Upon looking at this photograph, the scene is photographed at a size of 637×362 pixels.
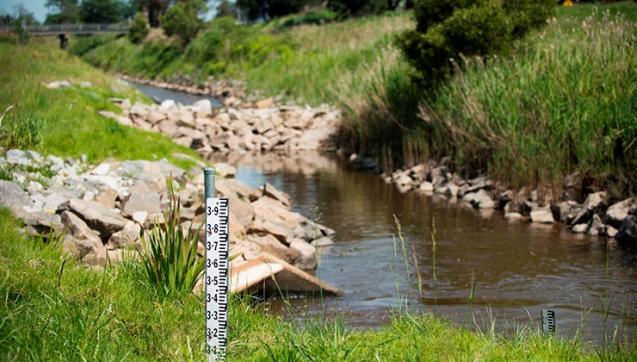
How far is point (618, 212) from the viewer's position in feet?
46.4

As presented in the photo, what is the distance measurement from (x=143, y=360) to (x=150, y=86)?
2451 inches

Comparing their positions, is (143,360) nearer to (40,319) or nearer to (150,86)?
(40,319)

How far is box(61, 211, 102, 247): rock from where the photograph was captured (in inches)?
405

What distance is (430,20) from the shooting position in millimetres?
21438

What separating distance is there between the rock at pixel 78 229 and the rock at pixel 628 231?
7883mm

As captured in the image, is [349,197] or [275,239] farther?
[349,197]

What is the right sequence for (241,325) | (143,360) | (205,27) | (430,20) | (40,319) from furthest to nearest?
(205,27), (430,20), (241,325), (40,319), (143,360)

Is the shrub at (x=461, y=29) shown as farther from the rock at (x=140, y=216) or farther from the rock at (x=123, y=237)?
the rock at (x=123, y=237)

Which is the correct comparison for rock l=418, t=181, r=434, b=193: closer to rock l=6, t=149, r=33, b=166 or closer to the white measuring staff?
rock l=6, t=149, r=33, b=166

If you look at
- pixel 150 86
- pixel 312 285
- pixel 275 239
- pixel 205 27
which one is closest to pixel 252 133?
pixel 275 239

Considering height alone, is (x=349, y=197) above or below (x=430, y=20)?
below

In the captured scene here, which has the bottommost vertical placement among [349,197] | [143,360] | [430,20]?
[349,197]

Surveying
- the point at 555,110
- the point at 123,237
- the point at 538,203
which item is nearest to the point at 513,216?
the point at 538,203

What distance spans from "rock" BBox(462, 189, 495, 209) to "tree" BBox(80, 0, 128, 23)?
99583mm
